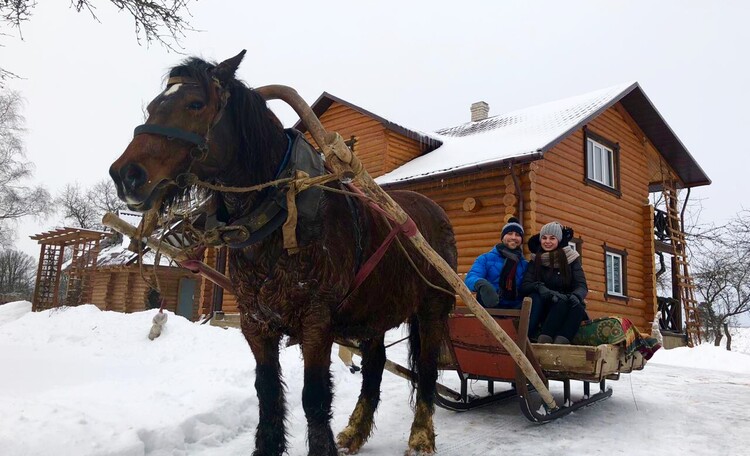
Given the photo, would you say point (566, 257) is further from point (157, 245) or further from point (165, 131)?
point (165, 131)

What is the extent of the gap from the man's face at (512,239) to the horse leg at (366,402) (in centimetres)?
165

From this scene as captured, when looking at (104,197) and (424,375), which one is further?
(104,197)

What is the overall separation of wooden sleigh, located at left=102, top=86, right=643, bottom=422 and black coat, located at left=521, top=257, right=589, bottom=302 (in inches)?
21.4

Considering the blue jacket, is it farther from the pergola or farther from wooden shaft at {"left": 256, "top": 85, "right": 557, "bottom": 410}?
the pergola

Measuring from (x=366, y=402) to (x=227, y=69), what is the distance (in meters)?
2.45

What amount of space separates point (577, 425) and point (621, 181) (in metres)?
12.2

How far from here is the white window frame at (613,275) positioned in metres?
14.3

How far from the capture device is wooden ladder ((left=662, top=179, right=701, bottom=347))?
17.7 metres

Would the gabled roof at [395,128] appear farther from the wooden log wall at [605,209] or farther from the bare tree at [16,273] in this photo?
the bare tree at [16,273]

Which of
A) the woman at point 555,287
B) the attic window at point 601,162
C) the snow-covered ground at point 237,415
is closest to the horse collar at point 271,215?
the snow-covered ground at point 237,415

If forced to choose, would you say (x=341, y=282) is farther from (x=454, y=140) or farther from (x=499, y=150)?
(x=454, y=140)

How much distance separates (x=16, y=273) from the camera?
51.6 m

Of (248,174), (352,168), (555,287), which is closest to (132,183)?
(248,174)

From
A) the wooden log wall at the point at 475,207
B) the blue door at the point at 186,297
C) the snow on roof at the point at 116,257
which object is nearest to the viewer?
the wooden log wall at the point at 475,207
